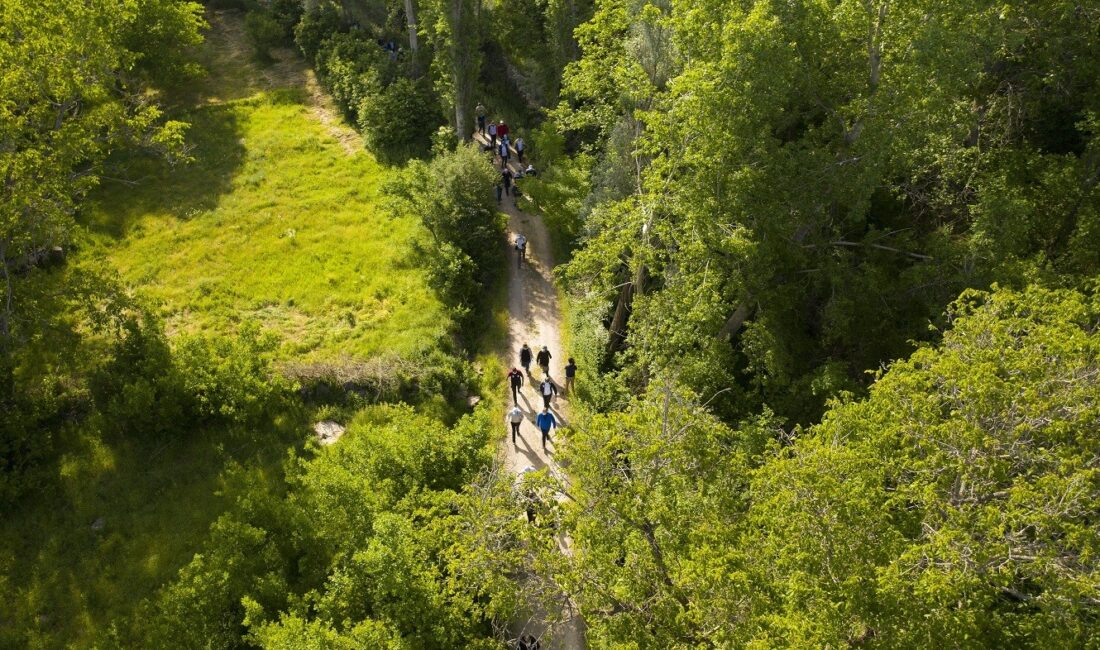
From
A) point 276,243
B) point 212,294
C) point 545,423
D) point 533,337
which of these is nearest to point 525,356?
point 533,337

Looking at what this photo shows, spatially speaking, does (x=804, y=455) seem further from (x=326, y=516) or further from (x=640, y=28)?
(x=640, y=28)

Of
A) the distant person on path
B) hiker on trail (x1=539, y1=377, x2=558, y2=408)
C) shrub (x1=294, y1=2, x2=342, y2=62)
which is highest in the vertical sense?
shrub (x1=294, y1=2, x2=342, y2=62)

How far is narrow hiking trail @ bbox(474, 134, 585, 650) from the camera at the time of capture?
20.9 metres

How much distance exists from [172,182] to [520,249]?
67.7ft

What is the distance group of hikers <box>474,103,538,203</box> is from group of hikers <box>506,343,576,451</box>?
34.3 feet

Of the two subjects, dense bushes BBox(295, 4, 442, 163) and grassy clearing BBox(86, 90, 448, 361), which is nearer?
grassy clearing BBox(86, 90, 448, 361)

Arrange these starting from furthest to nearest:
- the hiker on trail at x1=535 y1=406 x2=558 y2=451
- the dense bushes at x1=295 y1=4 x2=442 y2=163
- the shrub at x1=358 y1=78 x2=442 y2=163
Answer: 1. the dense bushes at x1=295 y1=4 x2=442 y2=163
2. the shrub at x1=358 y1=78 x2=442 y2=163
3. the hiker on trail at x1=535 y1=406 x2=558 y2=451

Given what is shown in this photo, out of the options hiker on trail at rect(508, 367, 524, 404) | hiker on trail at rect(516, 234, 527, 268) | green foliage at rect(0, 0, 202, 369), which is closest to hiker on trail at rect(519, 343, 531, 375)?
hiker on trail at rect(508, 367, 524, 404)

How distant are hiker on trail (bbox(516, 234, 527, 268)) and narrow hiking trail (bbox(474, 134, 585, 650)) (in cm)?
18

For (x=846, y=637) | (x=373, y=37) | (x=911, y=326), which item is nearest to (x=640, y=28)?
(x=911, y=326)

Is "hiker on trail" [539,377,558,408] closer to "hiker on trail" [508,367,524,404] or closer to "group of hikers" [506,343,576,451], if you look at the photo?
"group of hikers" [506,343,576,451]

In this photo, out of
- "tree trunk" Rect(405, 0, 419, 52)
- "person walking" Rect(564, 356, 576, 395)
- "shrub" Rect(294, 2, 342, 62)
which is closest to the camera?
"person walking" Rect(564, 356, 576, 395)

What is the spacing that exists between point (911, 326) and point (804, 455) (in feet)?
27.2

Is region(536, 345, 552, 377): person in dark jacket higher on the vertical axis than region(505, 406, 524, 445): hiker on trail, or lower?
higher
